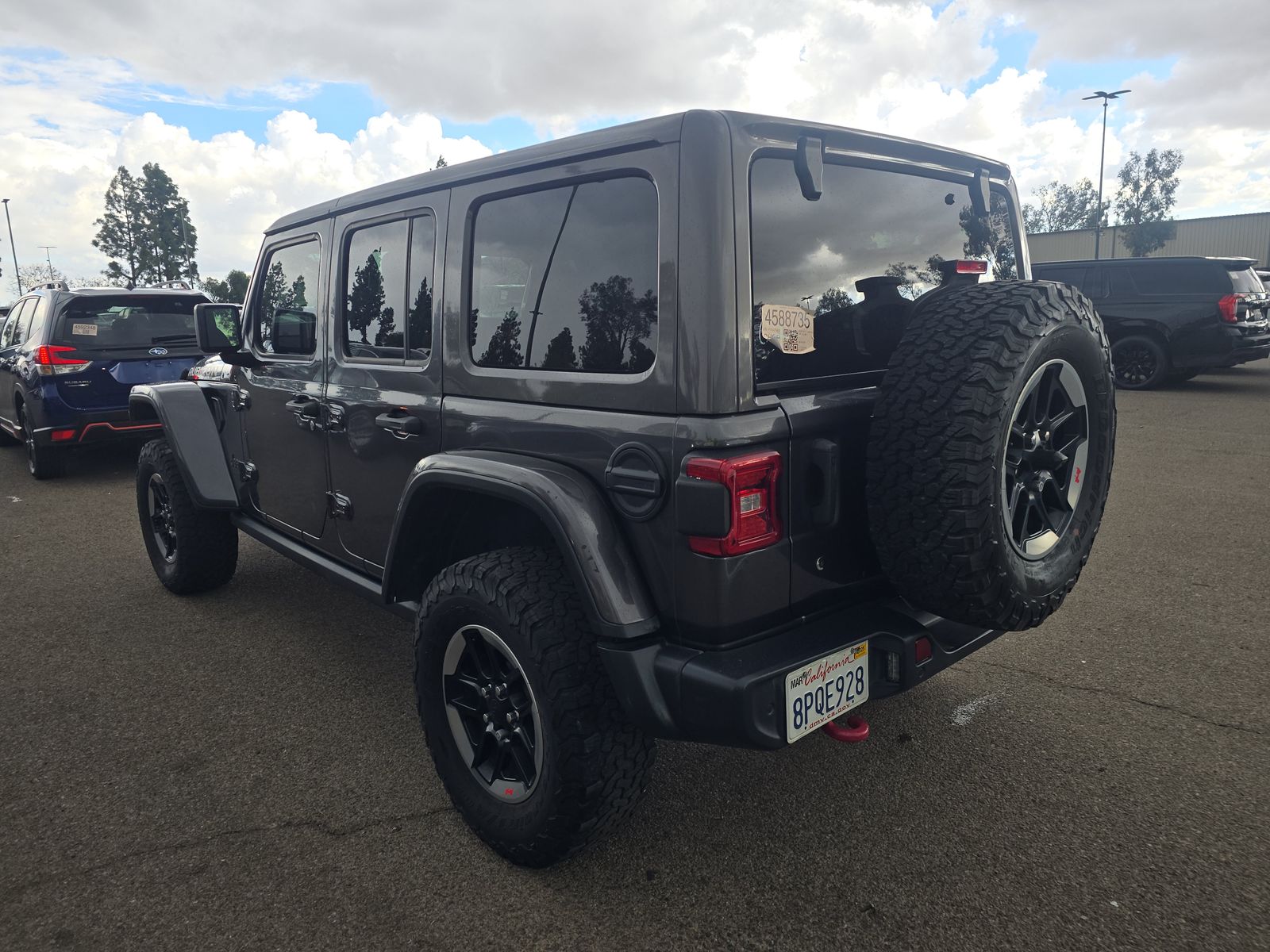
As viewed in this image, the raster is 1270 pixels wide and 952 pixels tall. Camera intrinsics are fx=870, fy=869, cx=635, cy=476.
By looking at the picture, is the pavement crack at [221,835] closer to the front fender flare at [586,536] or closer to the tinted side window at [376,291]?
the front fender flare at [586,536]

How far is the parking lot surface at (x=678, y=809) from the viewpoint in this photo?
2193 mm

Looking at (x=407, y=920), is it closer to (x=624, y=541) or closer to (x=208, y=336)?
(x=624, y=541)

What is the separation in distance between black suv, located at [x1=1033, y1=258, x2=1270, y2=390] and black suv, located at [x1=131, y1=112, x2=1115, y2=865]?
9777 millimetres

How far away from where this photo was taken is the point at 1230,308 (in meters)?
11.0

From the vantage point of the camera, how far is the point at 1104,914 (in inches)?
85.0

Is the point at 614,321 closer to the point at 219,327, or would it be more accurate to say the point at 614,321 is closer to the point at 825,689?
the point at 825,689

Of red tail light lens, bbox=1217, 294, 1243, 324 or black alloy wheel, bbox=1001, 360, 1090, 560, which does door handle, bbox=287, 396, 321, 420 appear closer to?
black alloy wheel, bbox=1001, 360, 1090, 560

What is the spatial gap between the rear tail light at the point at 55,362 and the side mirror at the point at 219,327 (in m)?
4.36

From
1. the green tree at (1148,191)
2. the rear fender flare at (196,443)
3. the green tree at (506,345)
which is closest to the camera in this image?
the green tree at (506,345)

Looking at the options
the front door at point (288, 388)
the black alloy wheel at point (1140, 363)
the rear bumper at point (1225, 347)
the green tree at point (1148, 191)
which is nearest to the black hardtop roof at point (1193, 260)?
the rear bumper at point (1225, 347)

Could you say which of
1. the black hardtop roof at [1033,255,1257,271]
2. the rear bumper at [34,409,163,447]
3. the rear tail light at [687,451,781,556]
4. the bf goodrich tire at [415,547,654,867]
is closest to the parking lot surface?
the bf goodrich tire at [415,547,654,867]

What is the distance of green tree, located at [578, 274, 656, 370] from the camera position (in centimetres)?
220

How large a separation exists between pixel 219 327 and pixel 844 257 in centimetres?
292

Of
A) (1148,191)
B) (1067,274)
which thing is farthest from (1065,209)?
(1067,274)
